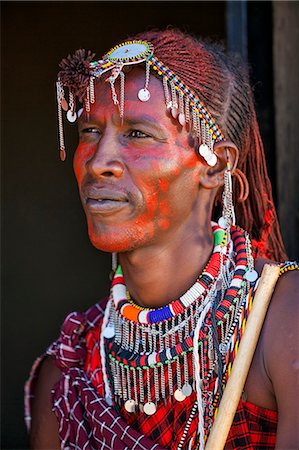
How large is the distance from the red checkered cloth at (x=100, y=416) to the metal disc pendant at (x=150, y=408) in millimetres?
15

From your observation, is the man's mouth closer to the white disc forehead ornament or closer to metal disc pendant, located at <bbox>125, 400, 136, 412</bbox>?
the white disc forehead ornament

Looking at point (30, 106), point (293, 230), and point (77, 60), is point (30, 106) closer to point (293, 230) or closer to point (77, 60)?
point (293, 230)

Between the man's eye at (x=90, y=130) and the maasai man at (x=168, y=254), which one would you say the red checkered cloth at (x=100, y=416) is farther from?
the man's eye at (x=90, y=130)

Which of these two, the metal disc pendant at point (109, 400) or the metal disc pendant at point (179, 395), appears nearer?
the metal disc pendant at point (179, 395)

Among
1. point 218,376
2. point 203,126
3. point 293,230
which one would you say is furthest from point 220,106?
point 293,230

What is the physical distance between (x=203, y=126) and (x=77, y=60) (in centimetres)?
49

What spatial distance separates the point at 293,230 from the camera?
379 cm

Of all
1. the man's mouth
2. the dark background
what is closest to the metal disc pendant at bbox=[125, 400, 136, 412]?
the man's mouth

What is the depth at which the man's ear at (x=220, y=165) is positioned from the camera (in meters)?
2.70

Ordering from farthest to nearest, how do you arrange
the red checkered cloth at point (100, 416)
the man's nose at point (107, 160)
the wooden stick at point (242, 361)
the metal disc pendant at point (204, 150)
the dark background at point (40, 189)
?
the dark background at point (40, 189) → the metal disc pendant at point (204, 150) → the man's nose at point (107, 160) → the red checkered cloth at point (100, 416) → the wooden stick at point (242, 361)

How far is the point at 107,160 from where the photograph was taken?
253 centimetres

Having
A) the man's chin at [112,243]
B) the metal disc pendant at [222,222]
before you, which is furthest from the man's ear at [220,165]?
the man's chin at [112,243]

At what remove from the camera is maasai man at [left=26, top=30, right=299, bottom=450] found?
8.06ft

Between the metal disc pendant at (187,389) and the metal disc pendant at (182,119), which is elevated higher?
the metal disc pendant at (182,119)
